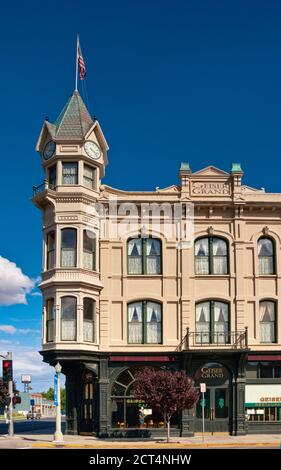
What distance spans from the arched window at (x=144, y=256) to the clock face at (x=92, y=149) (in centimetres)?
515

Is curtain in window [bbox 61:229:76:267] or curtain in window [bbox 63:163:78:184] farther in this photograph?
curtain in window [bbox 63:163:78:184]

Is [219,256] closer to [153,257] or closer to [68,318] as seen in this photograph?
[153,257]

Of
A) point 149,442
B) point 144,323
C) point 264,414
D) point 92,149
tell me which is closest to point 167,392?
point 149,442

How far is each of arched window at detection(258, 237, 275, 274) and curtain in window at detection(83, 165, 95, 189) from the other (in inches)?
395

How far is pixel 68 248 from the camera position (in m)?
39.6

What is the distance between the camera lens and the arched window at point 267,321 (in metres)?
40.6

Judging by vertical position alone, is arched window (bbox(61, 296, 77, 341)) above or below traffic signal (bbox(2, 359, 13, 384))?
above

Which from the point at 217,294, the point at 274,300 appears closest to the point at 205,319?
the point at 217,294

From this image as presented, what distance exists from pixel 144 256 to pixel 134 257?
56 cm

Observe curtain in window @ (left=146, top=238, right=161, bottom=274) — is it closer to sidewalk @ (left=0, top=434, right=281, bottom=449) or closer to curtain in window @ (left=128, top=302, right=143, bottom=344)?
curtain in window @ (left=128, top=302, right=143, bottom=344)

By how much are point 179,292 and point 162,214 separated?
4516 mm

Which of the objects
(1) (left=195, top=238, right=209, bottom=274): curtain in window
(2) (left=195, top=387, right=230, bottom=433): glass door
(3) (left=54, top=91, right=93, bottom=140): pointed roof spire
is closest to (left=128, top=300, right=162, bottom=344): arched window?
(1) (left=195, top=238, right=209, bottom=274): curtain in window

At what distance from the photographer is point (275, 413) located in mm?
39500

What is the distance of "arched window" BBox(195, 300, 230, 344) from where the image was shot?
132 feet
